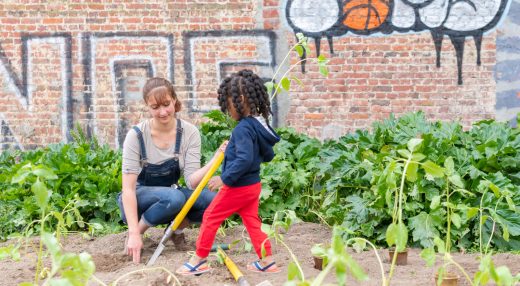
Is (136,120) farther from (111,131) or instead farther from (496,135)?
(496,135)

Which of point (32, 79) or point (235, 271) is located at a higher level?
point (32, 79)

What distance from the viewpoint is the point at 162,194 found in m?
4.71

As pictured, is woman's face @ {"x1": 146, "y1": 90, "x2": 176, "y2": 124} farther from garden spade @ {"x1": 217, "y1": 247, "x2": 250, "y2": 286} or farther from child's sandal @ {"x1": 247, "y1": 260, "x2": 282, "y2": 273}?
child's sandal @ {"x1": 247, "y1": 260, "x2": 282, "y2": 273}

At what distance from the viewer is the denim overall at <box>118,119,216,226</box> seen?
469 cm

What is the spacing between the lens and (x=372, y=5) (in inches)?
343

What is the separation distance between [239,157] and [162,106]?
0.73 meters

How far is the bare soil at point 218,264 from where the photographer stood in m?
4.08

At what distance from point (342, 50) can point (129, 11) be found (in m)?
2.56

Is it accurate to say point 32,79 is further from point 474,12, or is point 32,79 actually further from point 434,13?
point 474,12

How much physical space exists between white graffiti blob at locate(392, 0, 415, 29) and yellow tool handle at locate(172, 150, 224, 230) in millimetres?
4857

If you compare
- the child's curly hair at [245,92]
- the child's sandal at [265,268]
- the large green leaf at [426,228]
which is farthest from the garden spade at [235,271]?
the large green leaf at [426,228]

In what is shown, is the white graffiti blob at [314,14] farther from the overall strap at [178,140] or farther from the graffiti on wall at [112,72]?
the overall strap at [178,140]

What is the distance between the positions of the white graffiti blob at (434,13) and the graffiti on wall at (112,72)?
5.77 ft

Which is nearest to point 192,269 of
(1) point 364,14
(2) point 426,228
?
(2) point 426,228
